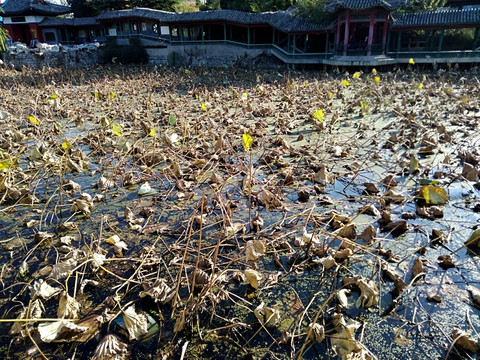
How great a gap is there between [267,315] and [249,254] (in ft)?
1.38

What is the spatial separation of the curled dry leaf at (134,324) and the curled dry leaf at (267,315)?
573 millimetres

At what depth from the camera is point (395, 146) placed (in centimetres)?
455

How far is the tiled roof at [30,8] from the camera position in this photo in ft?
81.9

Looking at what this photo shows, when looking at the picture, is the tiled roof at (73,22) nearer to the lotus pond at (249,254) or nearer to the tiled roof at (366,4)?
the tiled roof at (366,4)

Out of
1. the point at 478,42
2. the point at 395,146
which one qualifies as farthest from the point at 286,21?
the point at 395,146

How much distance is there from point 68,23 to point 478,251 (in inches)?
1131

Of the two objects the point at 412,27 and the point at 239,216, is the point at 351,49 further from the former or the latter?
the point at 239,216

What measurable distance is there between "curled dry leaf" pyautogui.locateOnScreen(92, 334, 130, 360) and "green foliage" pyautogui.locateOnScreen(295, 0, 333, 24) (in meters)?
16.4

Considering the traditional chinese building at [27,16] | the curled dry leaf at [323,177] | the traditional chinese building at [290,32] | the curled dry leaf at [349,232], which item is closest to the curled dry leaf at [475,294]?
the curled dry leaf at [349,232]

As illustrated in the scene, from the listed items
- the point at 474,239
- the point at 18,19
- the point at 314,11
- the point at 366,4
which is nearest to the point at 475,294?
the point at 474,239

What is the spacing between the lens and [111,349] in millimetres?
1618

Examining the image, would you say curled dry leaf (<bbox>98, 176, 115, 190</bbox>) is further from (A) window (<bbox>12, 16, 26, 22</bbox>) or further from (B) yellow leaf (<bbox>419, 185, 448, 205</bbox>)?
(A) window (<bbox>12, 16, 26, 22</bbox>)

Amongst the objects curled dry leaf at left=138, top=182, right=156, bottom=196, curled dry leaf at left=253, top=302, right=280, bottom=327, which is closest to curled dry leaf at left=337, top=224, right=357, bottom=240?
curled dry leaf at left=253, top=302, right=280, bottom=327

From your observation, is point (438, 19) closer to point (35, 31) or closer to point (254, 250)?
point (254, 250)
